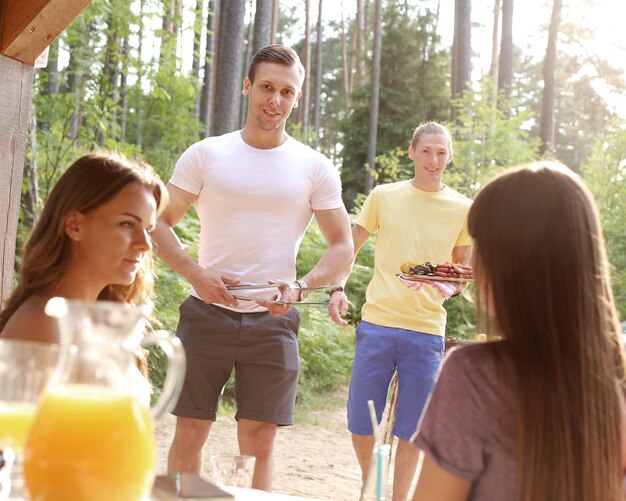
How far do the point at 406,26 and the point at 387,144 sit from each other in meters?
3.63

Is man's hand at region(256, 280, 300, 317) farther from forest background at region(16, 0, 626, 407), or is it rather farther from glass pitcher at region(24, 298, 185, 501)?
glass pitcher at region(24, 298, 185, 501)

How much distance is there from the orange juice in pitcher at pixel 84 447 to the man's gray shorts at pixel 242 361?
95.3 inches

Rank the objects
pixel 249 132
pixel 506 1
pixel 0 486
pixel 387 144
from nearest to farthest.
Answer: pixel 0 486 < pixel 249 132 < pixel 506 1 < pixel 387 144

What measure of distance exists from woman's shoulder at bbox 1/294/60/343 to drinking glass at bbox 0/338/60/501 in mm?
648

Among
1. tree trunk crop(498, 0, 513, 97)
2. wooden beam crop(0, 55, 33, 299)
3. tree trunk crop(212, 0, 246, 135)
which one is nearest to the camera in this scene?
wooden beam crop(0, 55, 33, 299)

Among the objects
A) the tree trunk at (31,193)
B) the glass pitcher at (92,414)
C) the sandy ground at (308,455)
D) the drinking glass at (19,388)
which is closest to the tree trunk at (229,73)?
the tree trunk at (31,193)

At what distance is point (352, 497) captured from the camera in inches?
231

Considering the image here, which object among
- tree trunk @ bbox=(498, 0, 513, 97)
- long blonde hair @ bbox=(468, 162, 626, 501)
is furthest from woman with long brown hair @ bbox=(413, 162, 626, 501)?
tree trunk @ bbox=(498, 0, 513, 97)

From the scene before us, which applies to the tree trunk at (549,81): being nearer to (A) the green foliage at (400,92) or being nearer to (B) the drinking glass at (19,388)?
(A) the green foliage at (400,92)

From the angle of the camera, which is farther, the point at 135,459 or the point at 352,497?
the point at 352,497

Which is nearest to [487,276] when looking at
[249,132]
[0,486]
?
[0,486]

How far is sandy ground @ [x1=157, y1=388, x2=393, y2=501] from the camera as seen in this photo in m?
6.05

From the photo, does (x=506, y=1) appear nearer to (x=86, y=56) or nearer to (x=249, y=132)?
(x=86, y=56)

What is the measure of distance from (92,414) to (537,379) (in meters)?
0.76
